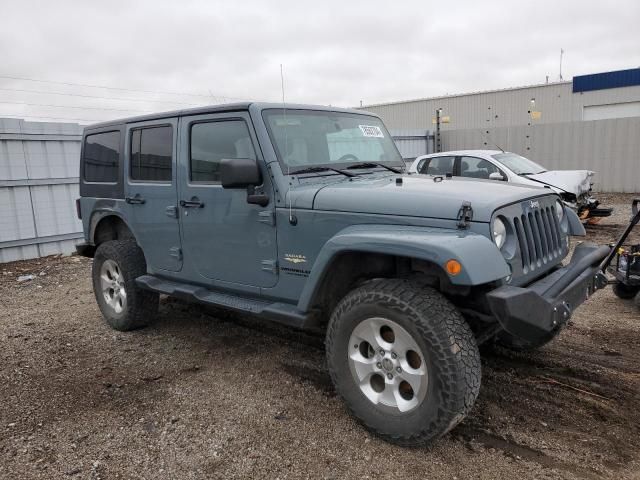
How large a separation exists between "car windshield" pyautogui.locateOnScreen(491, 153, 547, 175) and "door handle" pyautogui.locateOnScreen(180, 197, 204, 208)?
7.54m

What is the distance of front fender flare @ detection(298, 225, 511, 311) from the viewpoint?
8.45ft

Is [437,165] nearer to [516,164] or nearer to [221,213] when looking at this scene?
[516,164]

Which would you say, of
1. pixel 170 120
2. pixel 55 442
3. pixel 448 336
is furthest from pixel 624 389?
pixel 170 120

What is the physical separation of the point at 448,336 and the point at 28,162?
8121 millimetres

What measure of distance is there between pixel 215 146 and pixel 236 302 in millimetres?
1218

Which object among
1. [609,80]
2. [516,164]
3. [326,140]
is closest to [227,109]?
[326,140]

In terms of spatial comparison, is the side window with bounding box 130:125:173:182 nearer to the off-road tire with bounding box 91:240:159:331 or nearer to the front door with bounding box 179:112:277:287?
the front door with bounding box 179:112:277:287

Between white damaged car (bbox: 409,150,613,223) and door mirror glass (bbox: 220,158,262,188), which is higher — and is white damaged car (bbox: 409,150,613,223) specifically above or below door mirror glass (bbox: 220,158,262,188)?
below

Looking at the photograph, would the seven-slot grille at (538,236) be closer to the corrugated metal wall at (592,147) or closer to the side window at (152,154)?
the side window at (152,154)

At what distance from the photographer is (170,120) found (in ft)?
14.4

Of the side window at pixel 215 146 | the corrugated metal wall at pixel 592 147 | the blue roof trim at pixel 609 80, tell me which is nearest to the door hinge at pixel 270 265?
the side window at pixel 215 146

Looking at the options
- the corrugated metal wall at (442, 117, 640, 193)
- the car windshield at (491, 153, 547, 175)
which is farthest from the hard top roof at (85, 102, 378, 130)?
the corrugated metal wall at (442, 117, 640, 193)

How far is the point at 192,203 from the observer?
4.12m

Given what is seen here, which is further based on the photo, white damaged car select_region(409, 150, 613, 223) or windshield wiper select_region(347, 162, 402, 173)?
white damaged car select_region(409, 150, 613, 223)
